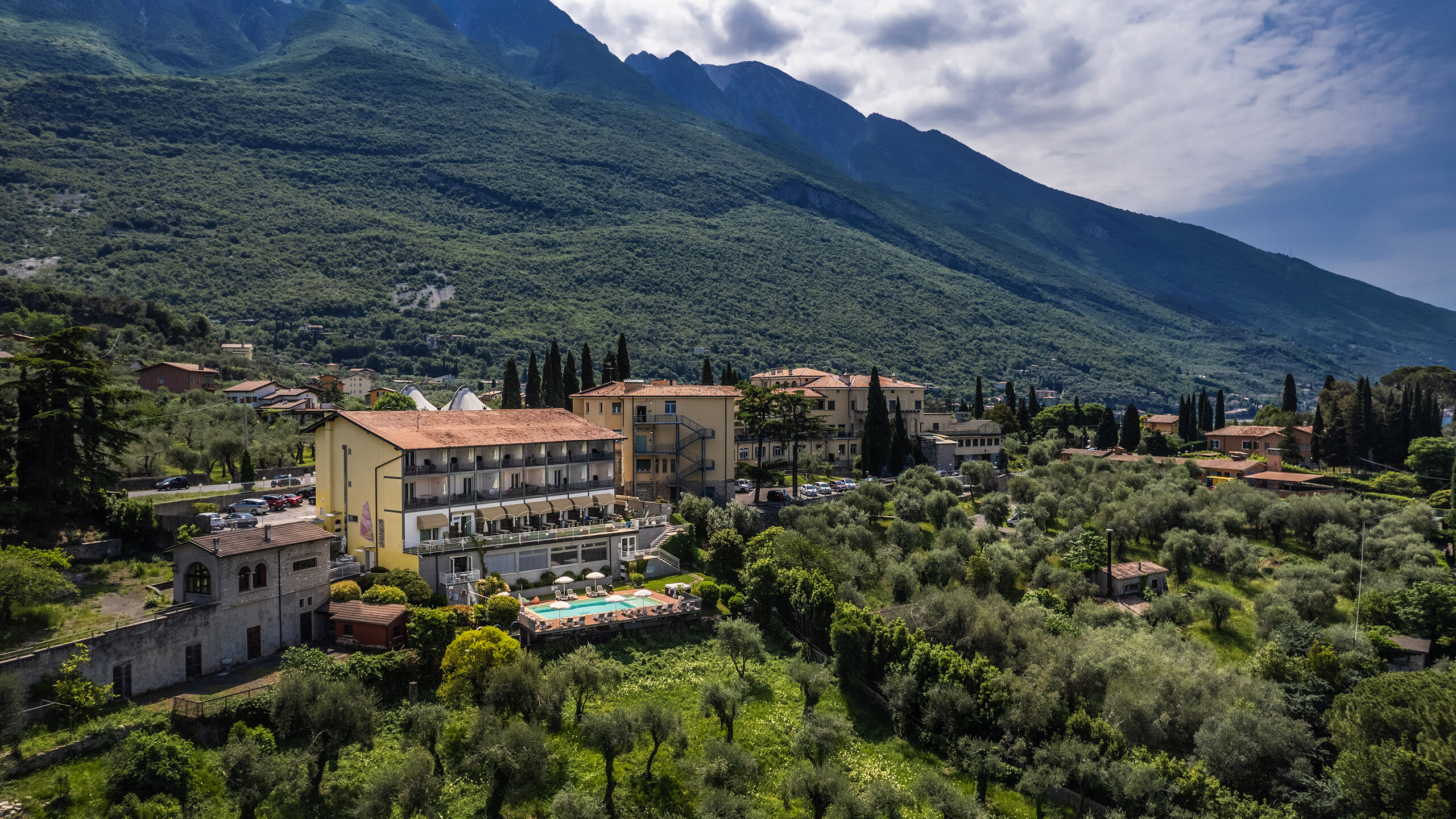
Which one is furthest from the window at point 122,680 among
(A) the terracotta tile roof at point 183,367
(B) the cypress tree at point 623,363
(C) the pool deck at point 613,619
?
(A) the terracotta tile roof at point 183,367

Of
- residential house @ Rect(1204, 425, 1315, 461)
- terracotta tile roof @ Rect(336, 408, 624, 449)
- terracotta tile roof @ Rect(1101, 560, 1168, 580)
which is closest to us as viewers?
terracotta tile roof @ Rect(336, 408, 624, 449)

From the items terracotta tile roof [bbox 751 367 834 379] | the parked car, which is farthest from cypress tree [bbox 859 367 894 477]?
the parked car

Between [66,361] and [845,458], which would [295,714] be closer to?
[66,361]

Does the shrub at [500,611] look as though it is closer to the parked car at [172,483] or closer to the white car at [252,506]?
the white car at [252,506]

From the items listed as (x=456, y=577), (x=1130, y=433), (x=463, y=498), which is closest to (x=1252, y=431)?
(x=1130, y=433)

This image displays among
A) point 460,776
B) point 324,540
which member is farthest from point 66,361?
point 460,776

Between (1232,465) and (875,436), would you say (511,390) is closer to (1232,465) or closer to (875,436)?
(875,436)

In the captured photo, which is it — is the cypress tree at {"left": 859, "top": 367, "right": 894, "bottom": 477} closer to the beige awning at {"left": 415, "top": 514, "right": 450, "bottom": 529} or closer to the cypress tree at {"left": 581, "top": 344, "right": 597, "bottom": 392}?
the cypress tree at {"left": 581, "top": 344, "right": 597, "bottom": 392}

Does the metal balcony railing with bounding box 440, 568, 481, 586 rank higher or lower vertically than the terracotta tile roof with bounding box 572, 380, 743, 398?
lower
